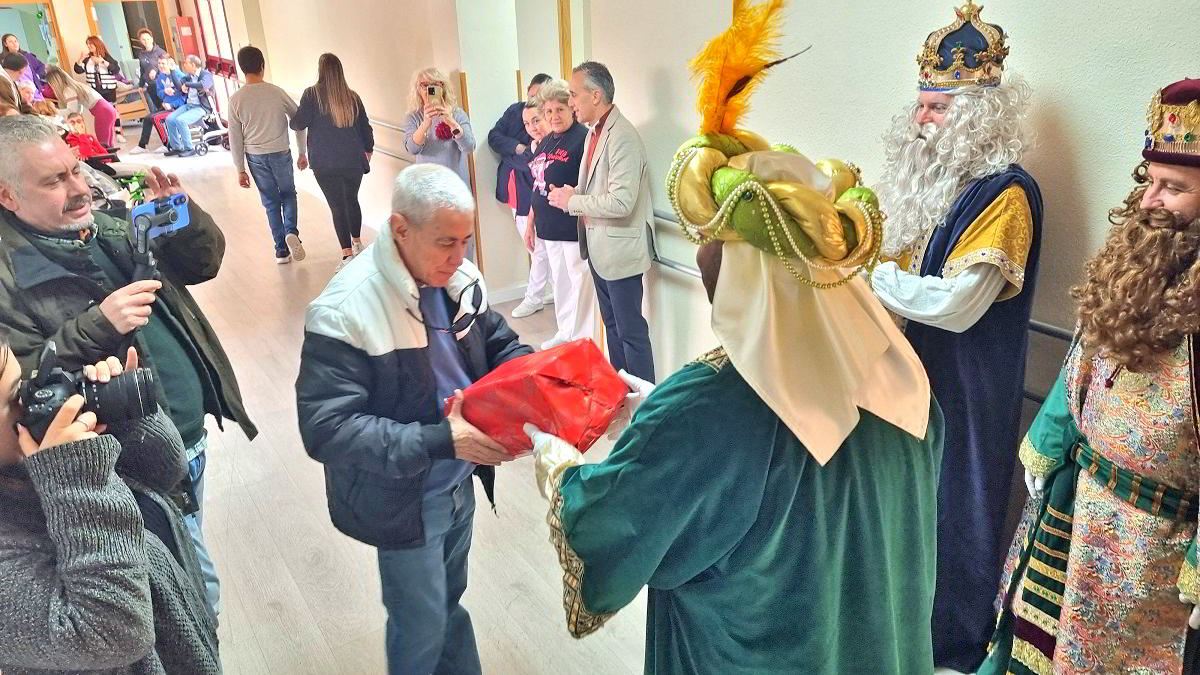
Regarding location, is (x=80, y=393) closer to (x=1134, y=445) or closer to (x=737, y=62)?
(x=737, y=62)

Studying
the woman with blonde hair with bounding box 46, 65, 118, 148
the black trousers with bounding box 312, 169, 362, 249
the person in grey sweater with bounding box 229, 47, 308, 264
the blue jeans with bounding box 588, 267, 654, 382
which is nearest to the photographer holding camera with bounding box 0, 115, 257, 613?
the blue jeans with bounding box 588, 267, 654, 382

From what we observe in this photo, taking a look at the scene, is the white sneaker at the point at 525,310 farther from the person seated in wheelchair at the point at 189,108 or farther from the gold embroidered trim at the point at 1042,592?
the person seated in wheelchair at the point at 189,108

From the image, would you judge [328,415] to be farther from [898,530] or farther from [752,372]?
[898,530]

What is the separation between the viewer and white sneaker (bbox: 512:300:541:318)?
573 cm

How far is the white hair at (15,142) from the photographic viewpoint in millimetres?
1801

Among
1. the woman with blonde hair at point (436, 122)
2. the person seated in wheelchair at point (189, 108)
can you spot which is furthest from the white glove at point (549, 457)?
the person seated in wheelchair at point (189, 108)

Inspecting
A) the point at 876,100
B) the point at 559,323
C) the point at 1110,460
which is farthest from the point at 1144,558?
the point at 559,323

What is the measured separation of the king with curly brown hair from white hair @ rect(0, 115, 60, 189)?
2.49 m

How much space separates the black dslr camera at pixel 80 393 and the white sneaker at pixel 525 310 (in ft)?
13.3

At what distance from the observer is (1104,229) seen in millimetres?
2350

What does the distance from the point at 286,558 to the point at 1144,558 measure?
9.45 ft

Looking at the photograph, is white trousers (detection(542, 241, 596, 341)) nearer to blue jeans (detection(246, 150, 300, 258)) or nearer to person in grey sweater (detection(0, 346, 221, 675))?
blue jeans (detection(246, 150, 300, 258))

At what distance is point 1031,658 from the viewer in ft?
6.89

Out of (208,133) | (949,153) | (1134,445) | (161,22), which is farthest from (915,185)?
(161,22)
